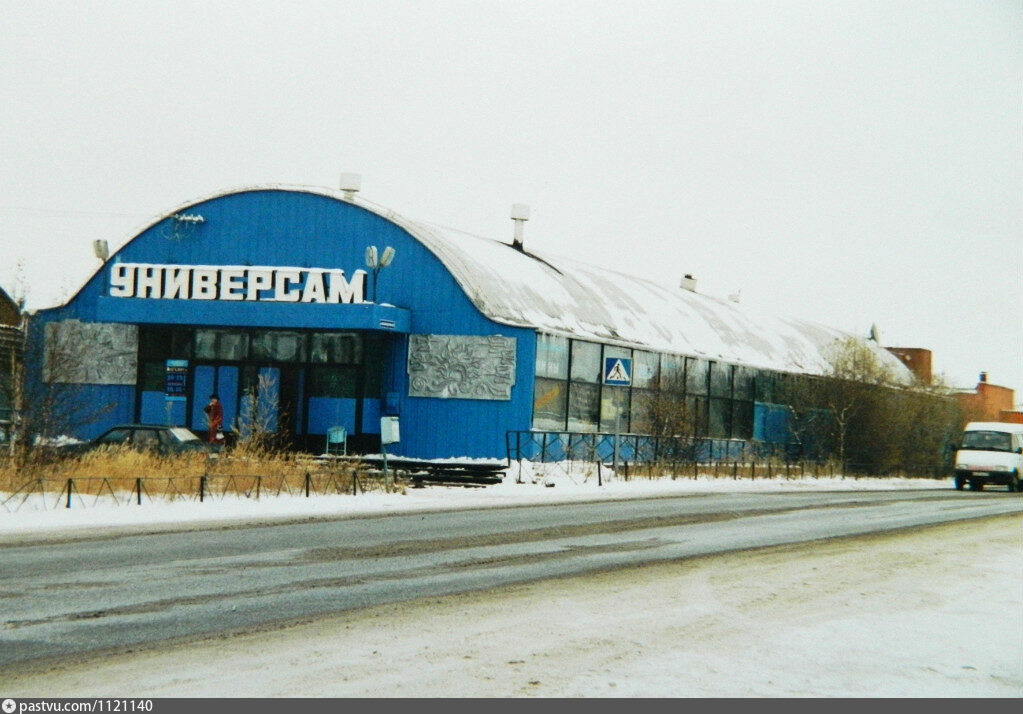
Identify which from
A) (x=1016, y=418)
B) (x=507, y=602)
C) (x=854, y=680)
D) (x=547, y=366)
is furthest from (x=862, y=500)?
(x=1016, y=418)

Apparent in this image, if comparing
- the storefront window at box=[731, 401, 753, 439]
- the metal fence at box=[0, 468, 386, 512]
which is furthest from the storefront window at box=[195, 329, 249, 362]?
the storefront window at box=[731, 401, 753, 439]

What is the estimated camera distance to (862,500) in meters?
32.8

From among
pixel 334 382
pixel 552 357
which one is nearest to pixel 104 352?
pixel 334 382

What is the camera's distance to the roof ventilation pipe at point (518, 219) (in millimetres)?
48812

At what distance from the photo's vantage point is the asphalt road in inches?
434

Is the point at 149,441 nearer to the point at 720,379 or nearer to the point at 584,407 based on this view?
the point at 584,407

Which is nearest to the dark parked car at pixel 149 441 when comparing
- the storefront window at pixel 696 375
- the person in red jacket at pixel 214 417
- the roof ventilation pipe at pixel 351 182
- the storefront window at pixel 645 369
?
the person in red jacket at pixel 214 417

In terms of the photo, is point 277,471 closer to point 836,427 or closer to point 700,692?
point 700,692

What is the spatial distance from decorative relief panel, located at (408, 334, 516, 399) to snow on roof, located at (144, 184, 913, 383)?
3.11 ft

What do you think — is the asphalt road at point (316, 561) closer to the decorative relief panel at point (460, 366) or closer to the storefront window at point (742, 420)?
the decorative relief panel at point (460, 366)

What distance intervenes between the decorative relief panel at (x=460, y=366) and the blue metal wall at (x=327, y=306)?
21 centimetres

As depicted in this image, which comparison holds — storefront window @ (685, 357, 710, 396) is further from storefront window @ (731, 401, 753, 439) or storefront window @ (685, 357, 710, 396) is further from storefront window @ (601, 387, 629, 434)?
storefront window @ (601, 387, 629, 434)

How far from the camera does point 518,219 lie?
4891 centimetres

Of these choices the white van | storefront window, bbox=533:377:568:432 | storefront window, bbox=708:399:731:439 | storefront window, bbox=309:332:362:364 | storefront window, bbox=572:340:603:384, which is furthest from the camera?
storefront window, bbox=708:399:731:439
